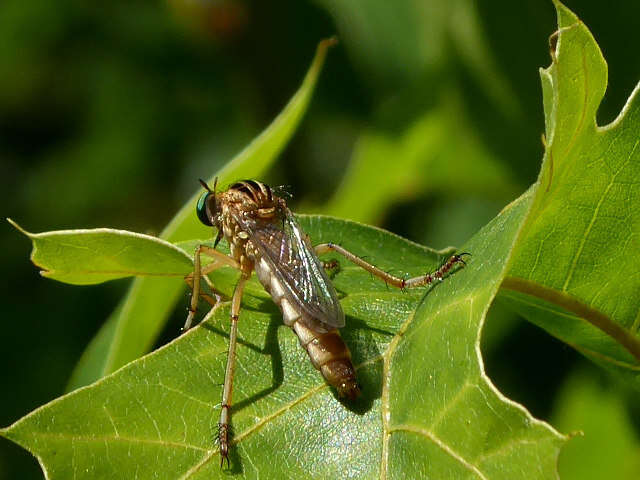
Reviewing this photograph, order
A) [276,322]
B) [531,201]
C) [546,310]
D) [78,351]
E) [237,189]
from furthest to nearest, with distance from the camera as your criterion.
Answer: [78,351], [237,189], [276,322], [546,310], [531,201]

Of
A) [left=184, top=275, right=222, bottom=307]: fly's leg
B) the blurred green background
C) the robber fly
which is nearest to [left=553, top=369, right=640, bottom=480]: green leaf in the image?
the blurred green background

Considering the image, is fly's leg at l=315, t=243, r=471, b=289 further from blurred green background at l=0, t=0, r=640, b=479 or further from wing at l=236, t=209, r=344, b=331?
blurred green background at l=0, t=0, r=640, b=479

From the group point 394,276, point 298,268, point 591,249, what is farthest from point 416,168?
point 591,249

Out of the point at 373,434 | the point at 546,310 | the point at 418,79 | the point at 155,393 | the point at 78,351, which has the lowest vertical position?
the point at 78,351

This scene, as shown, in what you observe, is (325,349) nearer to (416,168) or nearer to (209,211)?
(209,211)

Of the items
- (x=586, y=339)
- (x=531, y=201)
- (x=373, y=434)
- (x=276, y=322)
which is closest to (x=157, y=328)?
(x=276, y=322)

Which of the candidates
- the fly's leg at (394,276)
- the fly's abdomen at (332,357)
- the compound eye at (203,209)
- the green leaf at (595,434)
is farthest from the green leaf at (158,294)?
the green leaf at (595,434)

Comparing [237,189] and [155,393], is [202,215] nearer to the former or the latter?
[237,189]
